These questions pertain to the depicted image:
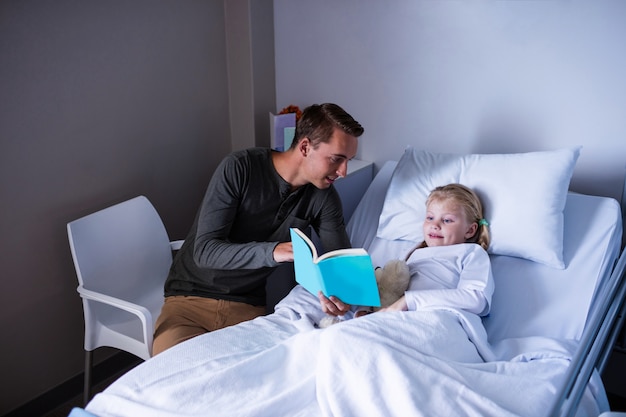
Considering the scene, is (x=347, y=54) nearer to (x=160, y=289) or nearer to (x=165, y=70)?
(x=165, y=70)

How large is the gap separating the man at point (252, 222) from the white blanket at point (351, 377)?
270mm

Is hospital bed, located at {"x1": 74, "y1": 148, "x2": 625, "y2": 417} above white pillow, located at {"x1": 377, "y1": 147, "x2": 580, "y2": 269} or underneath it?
underneath

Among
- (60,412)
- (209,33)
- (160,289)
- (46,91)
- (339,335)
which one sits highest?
(209,33)

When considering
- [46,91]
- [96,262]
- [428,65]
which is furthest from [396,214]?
[46,91]

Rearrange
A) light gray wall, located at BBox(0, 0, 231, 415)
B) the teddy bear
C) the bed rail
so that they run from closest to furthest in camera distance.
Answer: the bed rail
the teddy bear
light gray wall, located at BBox(0, 0, 231, 415)

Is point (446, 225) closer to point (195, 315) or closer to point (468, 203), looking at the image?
point (468, 203)

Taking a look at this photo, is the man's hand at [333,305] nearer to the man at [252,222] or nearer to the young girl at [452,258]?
the man at [252,222]

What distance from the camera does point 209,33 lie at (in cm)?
225

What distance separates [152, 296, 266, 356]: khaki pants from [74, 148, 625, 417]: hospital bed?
0.66 ft

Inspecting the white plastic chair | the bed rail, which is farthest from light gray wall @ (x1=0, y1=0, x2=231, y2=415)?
the bed rail

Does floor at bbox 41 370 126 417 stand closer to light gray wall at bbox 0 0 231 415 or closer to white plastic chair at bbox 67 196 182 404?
light gray wall at bbox 0 0 231 415

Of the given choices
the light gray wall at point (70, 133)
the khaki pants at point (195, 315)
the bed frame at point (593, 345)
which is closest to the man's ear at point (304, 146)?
the khaki pants at point (195, 315)

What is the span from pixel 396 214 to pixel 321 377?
0.91 metres

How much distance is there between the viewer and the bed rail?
866 millimetres
